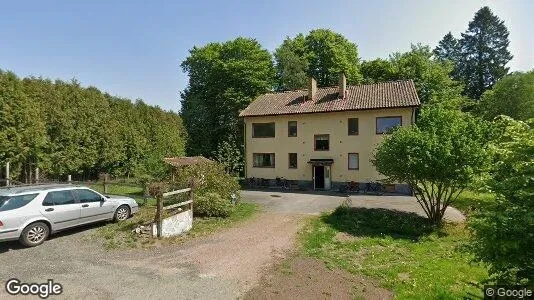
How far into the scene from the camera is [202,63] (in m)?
37.7

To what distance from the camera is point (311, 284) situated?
783 centimetres

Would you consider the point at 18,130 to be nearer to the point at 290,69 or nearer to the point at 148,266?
the point at 148,266

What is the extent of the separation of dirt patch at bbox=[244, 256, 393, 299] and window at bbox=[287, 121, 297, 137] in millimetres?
18751

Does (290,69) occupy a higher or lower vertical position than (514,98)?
higher

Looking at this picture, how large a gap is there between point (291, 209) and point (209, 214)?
498cm

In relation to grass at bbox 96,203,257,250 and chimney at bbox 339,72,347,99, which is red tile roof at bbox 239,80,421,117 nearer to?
chimney at bbox 339,72,347,99

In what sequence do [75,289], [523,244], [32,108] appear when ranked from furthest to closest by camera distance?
[32,108] < [75,289] < [523,244]

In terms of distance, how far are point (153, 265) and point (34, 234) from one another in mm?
4190

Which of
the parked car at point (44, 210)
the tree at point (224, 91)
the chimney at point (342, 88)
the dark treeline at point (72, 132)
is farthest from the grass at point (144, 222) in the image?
the tree at point (224, 91)

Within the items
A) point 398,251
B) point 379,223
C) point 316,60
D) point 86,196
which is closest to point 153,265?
point 86,196

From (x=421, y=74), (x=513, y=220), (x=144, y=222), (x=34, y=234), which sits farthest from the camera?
(x=421, y=74)

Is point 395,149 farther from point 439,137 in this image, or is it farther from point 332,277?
point 332,277

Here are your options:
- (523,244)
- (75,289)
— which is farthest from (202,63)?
(523,244)

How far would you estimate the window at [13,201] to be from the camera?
30.3 ft
